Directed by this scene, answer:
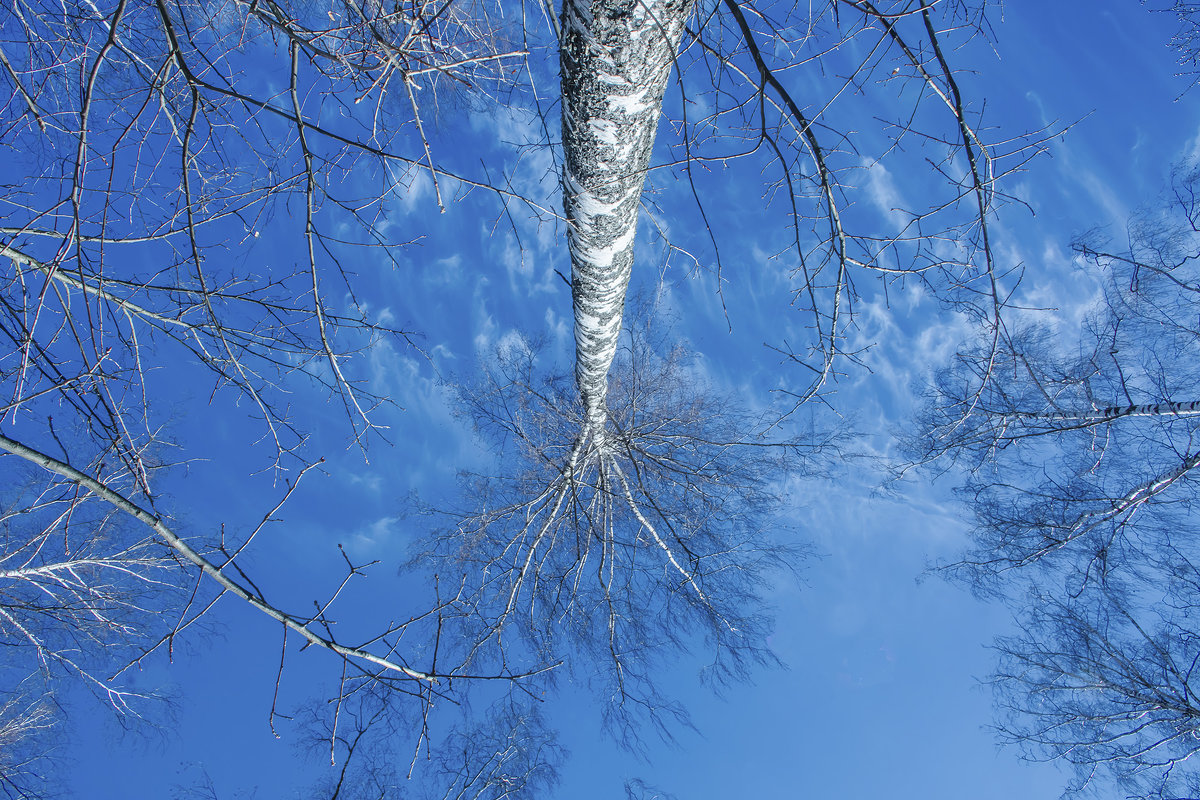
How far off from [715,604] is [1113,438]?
4.91 metres

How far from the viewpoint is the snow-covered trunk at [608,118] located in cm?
182

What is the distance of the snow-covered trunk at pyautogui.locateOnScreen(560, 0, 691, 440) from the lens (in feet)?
5.96

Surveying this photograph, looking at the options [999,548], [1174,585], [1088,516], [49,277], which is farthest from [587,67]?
[1174,585]

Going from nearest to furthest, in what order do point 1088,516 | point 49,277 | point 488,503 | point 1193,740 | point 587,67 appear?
1. point 49,277
2. point 587,67
3. point 1088,516
4. point 1193,740
5. point 488,503

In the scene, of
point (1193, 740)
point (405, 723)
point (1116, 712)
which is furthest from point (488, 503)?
point (1193, 740)

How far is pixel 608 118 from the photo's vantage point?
2133 mm

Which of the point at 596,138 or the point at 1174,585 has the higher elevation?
the point at 1174,585

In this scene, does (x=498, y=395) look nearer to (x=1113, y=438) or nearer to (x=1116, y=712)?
(x=1113, y=438)

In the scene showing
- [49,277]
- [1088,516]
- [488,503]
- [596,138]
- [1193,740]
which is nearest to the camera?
[49,277]

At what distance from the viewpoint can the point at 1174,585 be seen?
5488mm

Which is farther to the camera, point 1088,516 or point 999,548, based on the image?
point 999,548

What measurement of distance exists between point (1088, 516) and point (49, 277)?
24.7 ft

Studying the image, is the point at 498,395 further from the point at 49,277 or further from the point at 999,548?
the point at 999,548

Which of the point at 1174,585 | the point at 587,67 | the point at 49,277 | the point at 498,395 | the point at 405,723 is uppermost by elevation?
the point at 498,395
